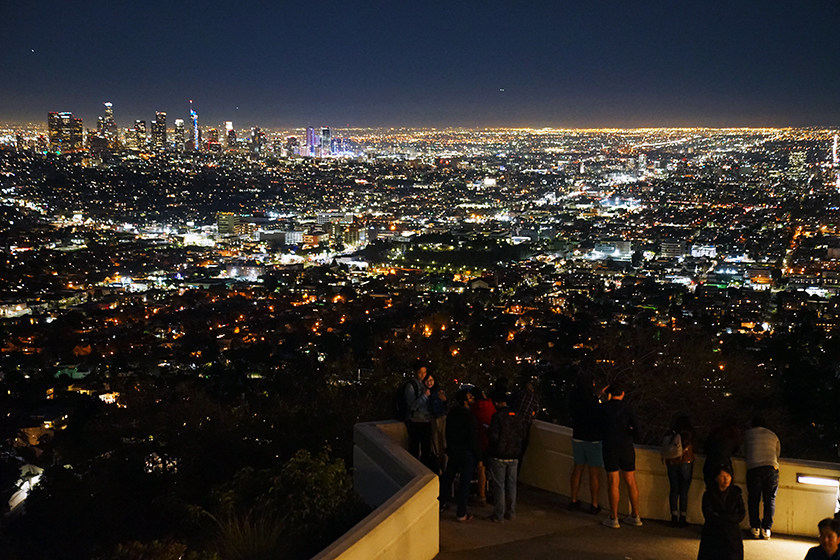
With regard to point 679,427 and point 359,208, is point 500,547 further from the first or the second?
point 359,208

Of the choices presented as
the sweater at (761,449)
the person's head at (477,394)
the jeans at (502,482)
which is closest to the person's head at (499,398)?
the person's head at (477,394)

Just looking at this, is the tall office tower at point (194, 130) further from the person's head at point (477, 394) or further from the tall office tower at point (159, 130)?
the person's head at point (477, 394)

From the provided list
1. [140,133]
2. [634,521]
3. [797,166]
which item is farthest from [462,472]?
[140,133]

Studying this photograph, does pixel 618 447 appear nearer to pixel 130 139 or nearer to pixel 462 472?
pixel 462 472

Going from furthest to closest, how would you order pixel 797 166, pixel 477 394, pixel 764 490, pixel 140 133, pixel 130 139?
1. pixel 140 133
2. pixel 130 139
3. pixel 797 166
4. pixel 477 394
5. pixel 764 490

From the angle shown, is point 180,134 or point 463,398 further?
point 180,134
